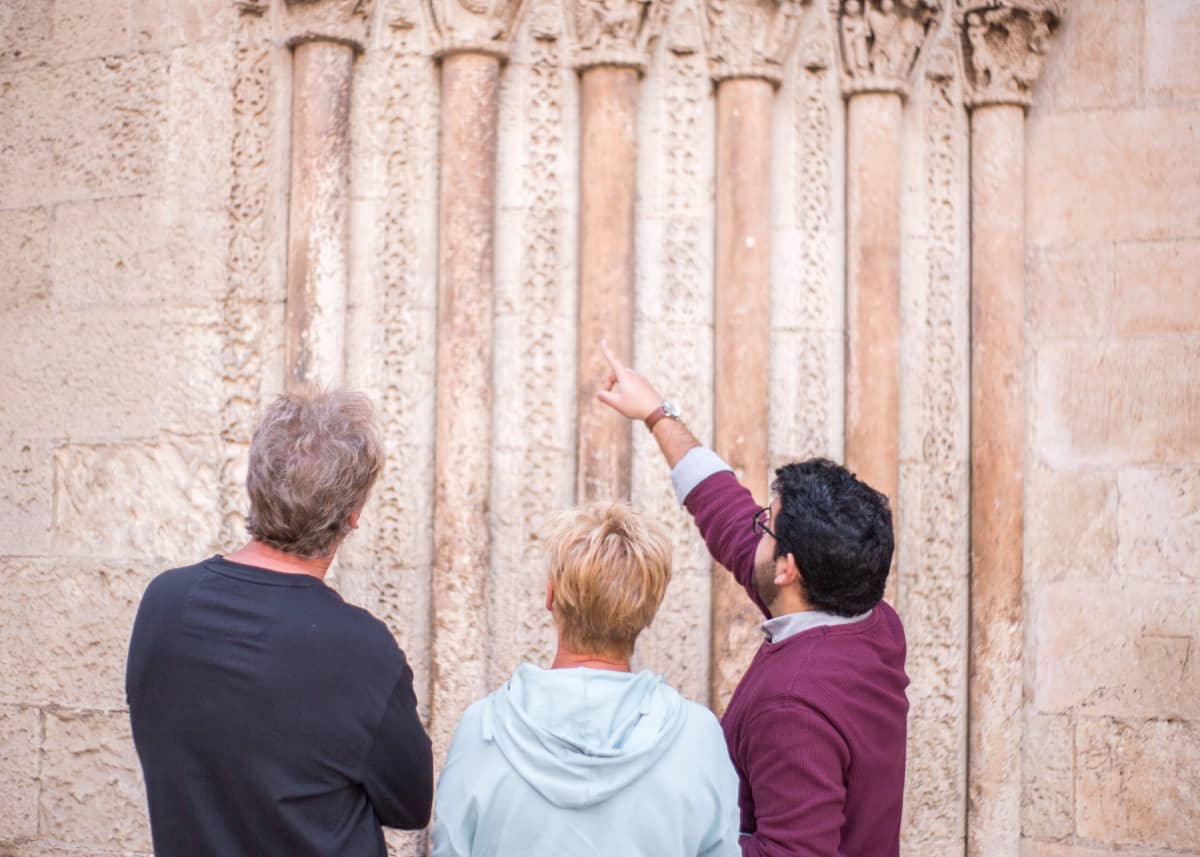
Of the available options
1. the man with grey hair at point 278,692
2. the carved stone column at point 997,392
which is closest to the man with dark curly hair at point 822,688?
the man with grey hair at point 278,692

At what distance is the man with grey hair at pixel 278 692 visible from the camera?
5.23 feet

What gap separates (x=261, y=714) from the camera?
1589 mm

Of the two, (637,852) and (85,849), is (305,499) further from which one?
(85,849)

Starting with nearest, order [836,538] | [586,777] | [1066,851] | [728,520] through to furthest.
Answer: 1. [586,777]
2. [836,538]
3. [728,520]
4. [1066,851]

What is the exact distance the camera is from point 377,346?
3.22m

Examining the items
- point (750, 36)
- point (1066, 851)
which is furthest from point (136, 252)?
point (1066, 851)

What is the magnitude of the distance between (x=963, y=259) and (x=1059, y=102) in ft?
1.78

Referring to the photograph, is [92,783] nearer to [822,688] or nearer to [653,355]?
[653,355]

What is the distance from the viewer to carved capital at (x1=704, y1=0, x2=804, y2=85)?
3.22 metres

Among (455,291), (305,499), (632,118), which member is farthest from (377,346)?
(305,499)

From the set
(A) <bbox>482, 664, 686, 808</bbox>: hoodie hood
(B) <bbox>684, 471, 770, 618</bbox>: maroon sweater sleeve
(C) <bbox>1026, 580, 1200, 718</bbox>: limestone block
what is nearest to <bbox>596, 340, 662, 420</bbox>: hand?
(B) <bbox>684, 471, 770, 618</bbox>: maroon sweater sleeve

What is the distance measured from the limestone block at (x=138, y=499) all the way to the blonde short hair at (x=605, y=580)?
74.1 inches

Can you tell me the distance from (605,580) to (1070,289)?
2255 mm

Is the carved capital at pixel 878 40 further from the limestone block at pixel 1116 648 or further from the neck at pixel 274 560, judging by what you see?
the neck at pixel 274 560
